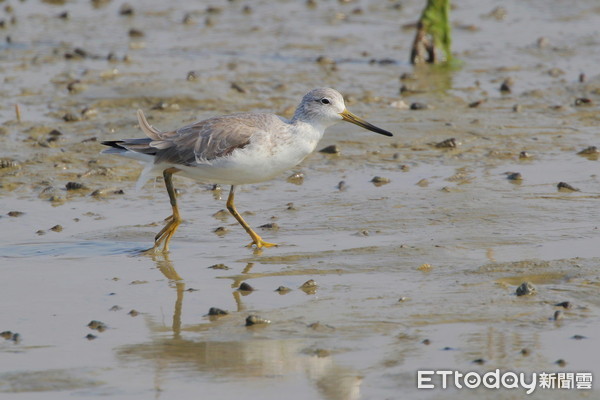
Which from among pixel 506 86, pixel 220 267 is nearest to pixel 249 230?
pixel 220 267

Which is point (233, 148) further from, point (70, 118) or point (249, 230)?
point (70, 118)

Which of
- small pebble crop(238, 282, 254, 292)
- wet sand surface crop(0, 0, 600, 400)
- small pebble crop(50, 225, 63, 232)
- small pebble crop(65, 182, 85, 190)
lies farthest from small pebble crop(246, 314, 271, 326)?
small pebble crop(65, 182, 85, 190)

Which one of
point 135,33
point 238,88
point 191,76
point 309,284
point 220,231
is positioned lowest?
point 220,231

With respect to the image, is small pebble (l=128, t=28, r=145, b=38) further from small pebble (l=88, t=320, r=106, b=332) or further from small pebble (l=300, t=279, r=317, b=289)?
small pebble (l=88, t=320, r=106, b=332)

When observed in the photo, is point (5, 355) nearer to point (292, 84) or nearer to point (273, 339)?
point (273, 339)

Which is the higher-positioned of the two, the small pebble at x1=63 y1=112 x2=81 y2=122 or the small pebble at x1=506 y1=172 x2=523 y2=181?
the small pebble at x1=63 y1=112 x2=81 y2=122

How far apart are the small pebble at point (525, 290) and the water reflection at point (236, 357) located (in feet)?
4.88

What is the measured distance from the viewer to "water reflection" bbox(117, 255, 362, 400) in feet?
18.7

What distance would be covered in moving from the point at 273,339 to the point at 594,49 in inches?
407

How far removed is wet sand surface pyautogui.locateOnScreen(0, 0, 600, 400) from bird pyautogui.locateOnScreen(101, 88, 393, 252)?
19.9 inches

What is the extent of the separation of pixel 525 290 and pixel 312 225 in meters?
2.45

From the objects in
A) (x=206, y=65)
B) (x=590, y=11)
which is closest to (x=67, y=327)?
(x=206, y=65)

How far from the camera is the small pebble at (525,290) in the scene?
677 cm

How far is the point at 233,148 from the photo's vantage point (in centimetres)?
827
